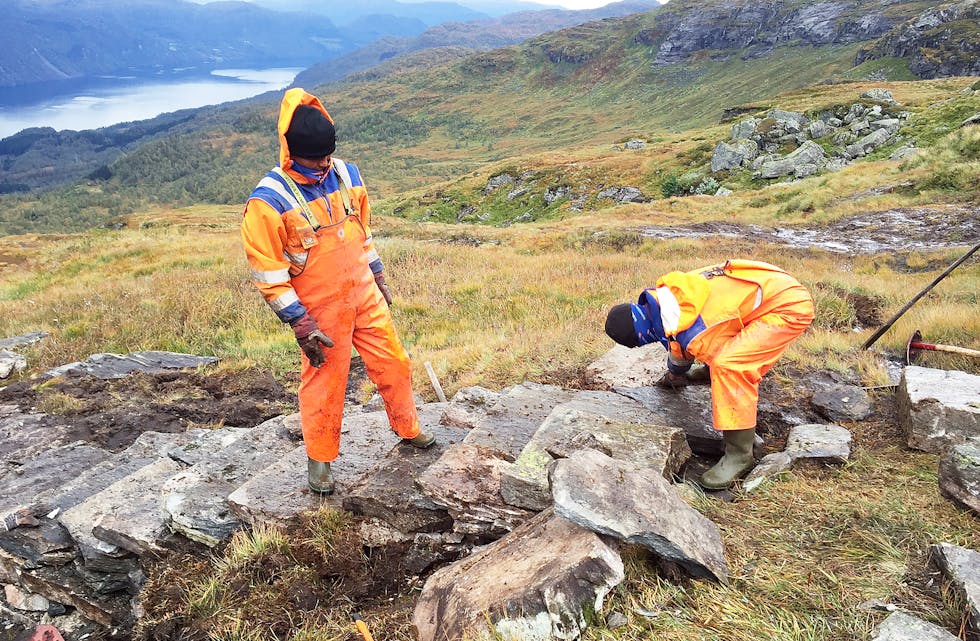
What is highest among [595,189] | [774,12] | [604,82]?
[774,12]

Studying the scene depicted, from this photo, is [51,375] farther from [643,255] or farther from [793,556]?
[643,255]

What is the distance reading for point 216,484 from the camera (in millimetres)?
3809

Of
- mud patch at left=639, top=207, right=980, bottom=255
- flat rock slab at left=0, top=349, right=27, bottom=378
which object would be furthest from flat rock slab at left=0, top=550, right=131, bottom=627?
mud patch at left=639, top=207, right=980, bottom=255

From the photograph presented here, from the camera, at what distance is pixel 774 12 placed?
106 m

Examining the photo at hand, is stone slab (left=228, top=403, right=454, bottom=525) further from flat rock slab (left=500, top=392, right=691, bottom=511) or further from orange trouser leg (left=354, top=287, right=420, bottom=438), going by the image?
flat rock slab (left=500, top=392, right=691, bottom=511)

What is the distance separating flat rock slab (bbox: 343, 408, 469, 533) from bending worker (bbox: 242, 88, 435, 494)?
298mm

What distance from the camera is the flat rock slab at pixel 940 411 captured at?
338 cm

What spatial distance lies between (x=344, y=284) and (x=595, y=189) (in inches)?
1234

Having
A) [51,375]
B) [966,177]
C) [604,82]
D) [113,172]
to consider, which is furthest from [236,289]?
[113,172]

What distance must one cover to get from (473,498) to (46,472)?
149 inches

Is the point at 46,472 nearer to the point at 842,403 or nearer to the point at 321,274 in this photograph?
the point at 321,274

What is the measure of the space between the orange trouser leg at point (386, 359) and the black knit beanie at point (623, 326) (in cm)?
143

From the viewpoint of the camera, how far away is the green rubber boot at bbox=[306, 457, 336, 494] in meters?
3.59

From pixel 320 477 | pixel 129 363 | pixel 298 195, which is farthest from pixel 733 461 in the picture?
pixel 129 363
